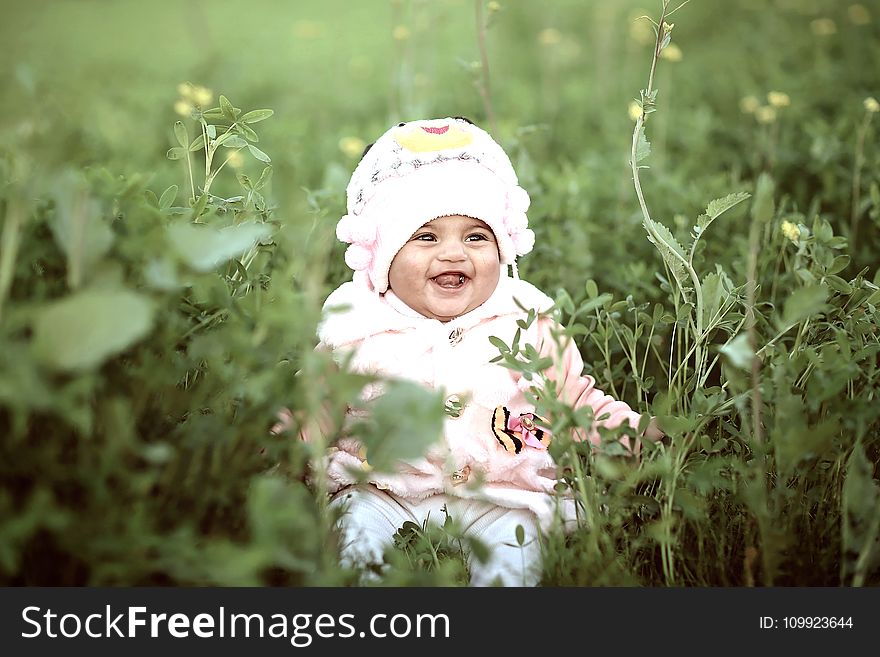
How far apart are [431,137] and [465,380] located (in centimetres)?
59

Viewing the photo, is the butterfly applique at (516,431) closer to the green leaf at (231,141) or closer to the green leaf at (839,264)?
the green leaf at (839,264)

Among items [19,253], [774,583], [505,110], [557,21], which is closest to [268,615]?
[19,253]

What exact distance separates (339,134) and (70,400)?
141 inches

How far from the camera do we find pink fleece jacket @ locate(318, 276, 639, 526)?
7.23 feet

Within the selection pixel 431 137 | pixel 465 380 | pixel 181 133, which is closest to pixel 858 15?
pixel 431 137

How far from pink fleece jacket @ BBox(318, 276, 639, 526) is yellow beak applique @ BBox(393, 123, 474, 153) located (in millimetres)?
363

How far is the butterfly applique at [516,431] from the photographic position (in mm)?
2227

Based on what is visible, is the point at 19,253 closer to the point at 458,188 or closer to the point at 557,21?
the point at 458,188

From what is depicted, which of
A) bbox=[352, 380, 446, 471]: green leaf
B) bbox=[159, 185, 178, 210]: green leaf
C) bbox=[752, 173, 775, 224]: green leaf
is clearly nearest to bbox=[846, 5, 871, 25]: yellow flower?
bbox=[752, 173, 775, 224]: green leaf

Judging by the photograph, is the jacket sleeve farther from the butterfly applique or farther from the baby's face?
the baby's face

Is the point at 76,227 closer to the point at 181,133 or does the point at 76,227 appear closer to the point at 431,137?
the point at 181,133

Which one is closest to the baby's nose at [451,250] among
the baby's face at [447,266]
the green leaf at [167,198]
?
the baby's face at [447,266]

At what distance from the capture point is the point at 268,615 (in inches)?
58.0

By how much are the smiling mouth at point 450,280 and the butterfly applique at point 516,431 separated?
31cm
